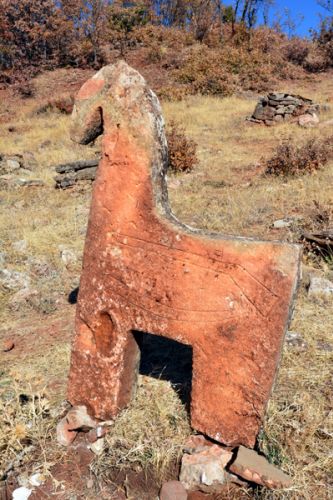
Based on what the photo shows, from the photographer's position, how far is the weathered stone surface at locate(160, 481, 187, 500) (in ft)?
7.71

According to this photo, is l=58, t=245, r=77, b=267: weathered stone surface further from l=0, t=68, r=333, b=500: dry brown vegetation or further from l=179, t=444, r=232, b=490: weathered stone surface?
l=179, t=444, r=232, b=490: weathered stone surface

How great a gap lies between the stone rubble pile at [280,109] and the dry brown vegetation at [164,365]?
101cm

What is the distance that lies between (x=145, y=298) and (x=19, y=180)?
24.9ft

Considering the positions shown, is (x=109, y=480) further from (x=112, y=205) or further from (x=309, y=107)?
(x=309, y=107)

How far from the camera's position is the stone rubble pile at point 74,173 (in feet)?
30.0

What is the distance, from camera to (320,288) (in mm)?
4441

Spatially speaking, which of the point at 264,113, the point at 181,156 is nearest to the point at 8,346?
the point at 181,156

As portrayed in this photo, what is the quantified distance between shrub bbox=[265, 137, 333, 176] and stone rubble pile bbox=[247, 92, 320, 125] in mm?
4737

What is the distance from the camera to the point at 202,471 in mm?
2408

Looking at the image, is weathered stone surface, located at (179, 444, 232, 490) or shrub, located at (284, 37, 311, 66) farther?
shrub, located at (284, 37, 311, 66)

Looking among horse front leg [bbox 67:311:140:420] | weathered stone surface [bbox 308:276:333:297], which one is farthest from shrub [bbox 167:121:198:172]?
horse front leg [bbox 67:311:140:420]

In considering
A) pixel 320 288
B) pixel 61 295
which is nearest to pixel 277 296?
pixel 320 288

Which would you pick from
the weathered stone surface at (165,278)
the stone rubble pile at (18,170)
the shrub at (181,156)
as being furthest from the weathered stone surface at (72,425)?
the shrub at (181,156)

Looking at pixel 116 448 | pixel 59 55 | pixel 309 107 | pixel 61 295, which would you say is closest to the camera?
pixel 116 448
